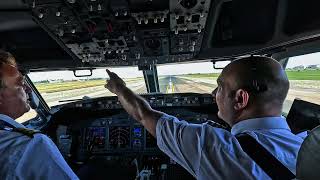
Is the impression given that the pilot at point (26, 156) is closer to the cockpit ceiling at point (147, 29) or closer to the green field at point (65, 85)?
the cockpit ceiling at point (147, 29)

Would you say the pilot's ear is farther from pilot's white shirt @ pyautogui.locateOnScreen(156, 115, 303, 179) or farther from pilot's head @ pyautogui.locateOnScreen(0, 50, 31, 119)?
pilot's head @ pyautogui.locateOnScreen(0, 50, 31, 119)

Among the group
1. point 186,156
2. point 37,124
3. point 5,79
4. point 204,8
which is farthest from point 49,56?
point 186,156

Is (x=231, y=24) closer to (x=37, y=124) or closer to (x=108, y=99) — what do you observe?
(x=108, y=99)

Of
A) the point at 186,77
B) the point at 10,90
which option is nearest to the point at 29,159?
the point at 10,90

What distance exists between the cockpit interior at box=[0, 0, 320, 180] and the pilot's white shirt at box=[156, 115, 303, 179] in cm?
118

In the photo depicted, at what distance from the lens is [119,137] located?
14.8 feet

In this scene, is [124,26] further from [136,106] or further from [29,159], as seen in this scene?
[29,159]

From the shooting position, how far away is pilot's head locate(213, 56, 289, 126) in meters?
1.50

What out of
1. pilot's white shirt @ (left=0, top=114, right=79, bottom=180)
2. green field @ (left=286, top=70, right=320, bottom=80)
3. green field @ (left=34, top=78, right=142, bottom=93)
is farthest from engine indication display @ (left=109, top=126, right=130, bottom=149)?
pilot's white shirt @ (left=0, top=114, right=79, bottom=180)

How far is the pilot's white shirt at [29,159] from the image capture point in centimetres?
129

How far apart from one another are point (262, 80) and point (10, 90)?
1.18 m

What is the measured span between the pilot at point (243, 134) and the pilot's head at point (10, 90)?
0.64 metres

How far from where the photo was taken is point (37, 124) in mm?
4559

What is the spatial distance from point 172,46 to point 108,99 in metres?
1.42
